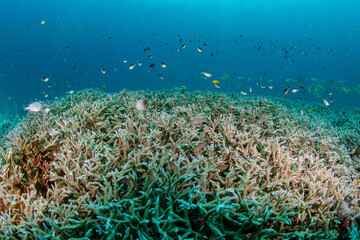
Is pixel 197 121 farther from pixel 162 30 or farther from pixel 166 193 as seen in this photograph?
pixel 162 30

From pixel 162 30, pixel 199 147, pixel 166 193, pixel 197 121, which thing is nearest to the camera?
pixel 166 193

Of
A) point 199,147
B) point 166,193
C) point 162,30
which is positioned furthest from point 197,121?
point 162,30

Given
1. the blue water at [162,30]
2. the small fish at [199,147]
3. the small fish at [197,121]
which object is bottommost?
the small fish at [199,147]

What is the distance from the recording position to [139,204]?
2.32m

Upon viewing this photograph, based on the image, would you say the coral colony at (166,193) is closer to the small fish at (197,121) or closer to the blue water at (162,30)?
the small fish at (197,121)

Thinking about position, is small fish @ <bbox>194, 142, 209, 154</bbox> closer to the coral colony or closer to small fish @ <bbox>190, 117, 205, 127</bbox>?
the coral colony

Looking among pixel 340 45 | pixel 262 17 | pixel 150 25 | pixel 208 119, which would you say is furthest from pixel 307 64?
pixel 208 119

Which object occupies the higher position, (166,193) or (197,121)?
(197,121)

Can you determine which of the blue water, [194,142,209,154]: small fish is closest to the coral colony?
[194,142,209,154]: small fish

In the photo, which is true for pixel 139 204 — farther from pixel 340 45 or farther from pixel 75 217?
pixel 340 45

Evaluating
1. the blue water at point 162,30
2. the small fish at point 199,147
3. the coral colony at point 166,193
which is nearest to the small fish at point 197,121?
the coral colony at point 166,193

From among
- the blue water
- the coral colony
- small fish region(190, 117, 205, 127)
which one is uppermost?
the blue water

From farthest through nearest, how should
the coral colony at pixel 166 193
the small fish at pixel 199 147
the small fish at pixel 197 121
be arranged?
the small fish at pixel 197 121 < the small fish at pixel 199 147 < the coral colony at pixel 166 193

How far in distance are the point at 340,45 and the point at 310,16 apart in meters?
31.9
